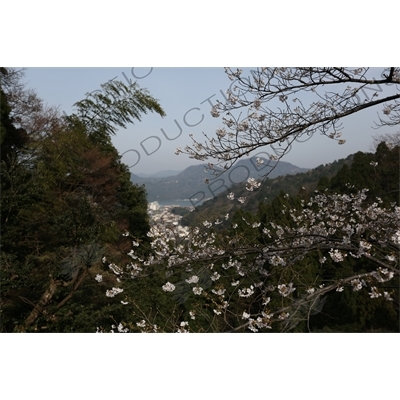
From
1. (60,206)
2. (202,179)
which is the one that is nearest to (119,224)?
(60,206)

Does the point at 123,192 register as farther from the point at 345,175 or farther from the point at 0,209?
the point at 345,175

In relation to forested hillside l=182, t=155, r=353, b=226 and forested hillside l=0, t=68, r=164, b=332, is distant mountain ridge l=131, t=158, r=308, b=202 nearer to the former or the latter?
forested hillside l=182, t=155, r=353, b=226

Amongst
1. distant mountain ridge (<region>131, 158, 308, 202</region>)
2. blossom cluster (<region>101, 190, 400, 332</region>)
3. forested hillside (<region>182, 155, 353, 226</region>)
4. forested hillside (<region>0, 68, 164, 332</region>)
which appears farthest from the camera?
forested hillside (<region>0, 68, 164, 332</region>)

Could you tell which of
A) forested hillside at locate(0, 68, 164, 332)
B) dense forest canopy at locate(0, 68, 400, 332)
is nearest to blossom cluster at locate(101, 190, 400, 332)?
dense forest canopy at locate(0, 68, 400, 332)

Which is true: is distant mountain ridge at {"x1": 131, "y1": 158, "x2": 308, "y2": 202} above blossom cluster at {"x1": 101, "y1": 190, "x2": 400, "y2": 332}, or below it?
above

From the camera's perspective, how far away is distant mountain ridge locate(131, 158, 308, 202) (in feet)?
6.00

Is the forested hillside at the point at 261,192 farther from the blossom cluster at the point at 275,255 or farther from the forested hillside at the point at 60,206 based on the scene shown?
the forested hillside at the point at 60,206

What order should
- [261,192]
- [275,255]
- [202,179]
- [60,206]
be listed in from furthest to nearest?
[60,206]
[261,192]
[202,179]
[275,255]

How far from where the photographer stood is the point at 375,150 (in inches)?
108

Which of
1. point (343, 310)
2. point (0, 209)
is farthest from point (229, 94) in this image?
point (343, 310)

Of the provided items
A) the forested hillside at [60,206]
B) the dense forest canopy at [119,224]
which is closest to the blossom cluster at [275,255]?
the dense forest canopy at [119,224]

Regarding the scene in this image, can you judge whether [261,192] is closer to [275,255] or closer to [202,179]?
[202,179]

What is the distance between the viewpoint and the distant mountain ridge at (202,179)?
1829mm

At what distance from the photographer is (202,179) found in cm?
208
